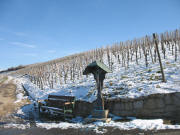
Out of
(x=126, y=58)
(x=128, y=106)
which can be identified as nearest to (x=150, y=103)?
(x=128, y=106)

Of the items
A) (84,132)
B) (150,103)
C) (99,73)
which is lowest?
(84,132)

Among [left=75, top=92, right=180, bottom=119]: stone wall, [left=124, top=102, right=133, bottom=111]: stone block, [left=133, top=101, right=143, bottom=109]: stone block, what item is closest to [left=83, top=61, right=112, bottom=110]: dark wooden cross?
[left=75, top=92, right=180, bottom=119]: stone wall

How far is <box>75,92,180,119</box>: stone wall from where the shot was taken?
627cm

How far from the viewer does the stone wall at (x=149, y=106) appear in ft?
20.6

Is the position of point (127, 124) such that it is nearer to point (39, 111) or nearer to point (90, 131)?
point (90, 131)

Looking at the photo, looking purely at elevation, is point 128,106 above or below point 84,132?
above

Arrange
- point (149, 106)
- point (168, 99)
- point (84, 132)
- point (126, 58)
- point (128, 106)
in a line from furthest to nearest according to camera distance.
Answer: point (126, 58) → point (128, 106) → point (149, 106) → point (168, 99) → point (84, 132)

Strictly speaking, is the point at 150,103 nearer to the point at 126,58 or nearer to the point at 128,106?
the point at 128,106

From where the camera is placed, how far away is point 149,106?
6645mm

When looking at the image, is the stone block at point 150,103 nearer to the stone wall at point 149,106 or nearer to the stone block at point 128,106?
the stone wall at point 149,106

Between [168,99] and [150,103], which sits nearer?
[168,99]

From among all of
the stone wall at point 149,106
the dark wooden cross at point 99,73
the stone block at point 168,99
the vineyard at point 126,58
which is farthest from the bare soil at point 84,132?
the vineyard at point 126,58

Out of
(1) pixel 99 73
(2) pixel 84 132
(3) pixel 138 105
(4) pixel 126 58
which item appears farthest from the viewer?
(4) pixel 126 58

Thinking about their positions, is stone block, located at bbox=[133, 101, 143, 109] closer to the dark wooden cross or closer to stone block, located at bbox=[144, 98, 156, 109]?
stone block, located at bbox=[144, 98, 156, 109]
